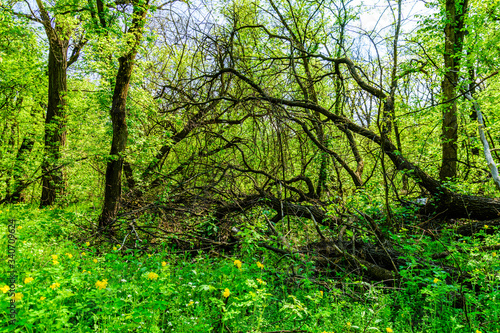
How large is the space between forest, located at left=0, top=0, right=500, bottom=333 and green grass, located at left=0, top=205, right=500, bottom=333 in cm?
2

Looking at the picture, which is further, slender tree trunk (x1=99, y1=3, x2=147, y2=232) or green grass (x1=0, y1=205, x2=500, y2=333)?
slender tree trunk (x1=99, y1=3, x2=147, y2=232)

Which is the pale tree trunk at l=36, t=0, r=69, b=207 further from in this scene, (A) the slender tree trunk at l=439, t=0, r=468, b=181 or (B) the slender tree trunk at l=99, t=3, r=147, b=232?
(A) the slender tree trunk at l=439, t=0, r=468, b=181

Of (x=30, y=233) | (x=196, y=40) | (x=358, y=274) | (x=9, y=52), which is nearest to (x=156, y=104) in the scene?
(x=196, y=40)

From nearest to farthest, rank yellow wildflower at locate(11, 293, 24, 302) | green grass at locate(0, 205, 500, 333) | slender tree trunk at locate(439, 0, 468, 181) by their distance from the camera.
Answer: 1. yellow wildflower at locate(11, 293, 24, 302)
2. green grass at locate(0, 205, 500, 333)
3. slender tree trunk at locate(439, 0, 468, 181)

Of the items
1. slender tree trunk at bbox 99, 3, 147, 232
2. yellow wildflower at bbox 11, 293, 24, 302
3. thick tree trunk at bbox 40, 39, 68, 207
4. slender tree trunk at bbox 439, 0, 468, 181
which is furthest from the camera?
thick tree trunk at bbox 40, 39, 68, 207

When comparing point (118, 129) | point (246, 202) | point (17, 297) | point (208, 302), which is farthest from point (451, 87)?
point (17, 297)

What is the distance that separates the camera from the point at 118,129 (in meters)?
5.00

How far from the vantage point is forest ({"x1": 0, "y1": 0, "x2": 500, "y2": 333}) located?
7.09 ft

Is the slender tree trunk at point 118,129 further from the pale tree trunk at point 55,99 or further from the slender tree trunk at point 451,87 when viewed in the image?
the slender tree trunk at point 451,87

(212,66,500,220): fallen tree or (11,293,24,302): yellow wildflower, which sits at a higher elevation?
(212,66,500,220): fallen tree

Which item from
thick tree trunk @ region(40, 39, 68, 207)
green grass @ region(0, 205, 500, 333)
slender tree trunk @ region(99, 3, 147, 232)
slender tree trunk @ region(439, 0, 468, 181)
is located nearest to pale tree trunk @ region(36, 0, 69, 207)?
thick tree trunk @ region(40, 39, 68, 207)

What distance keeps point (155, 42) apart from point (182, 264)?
4280 mm

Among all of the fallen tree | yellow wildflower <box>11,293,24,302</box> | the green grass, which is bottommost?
the green grass

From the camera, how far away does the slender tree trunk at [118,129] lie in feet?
16.1
